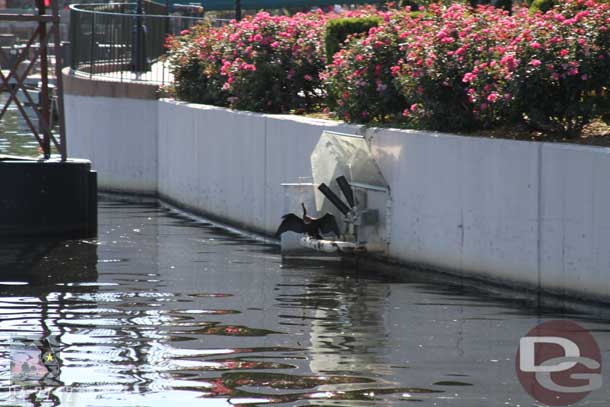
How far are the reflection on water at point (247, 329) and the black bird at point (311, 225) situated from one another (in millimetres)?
354

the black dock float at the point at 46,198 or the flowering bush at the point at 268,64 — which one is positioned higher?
the flowering bush at the point at 268,64

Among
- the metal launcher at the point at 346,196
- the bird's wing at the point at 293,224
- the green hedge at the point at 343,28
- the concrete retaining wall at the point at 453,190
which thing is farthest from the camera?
the green hedge at the point at 343,28

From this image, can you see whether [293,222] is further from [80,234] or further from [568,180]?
[568,180]

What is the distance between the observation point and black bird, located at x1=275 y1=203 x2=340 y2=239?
15992 mm

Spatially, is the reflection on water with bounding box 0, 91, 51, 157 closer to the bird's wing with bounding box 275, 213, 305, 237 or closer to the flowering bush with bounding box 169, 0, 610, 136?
the flowering bush with bounding box 169, 0, 610, 136

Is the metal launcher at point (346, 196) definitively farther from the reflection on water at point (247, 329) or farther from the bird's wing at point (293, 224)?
the reflection on water at point (247, 329)

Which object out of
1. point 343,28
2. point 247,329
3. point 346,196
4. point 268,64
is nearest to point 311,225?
point 346,196

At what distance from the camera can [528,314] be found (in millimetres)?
12539

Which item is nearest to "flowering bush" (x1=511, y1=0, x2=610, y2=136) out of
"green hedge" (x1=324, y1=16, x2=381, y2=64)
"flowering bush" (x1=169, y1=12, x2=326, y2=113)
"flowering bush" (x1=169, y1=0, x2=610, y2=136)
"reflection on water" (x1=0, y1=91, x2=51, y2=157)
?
"flowering bush" (x1=169, y1=0, x2=610, y2=136)

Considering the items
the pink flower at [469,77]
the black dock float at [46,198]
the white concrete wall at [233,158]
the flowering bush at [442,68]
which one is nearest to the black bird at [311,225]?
the white concrete wall at [233,158]

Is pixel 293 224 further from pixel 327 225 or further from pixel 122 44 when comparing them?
pixel 122 44

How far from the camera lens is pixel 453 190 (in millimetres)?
14672

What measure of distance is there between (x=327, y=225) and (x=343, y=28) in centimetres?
374

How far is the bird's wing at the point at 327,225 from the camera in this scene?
15969mm
